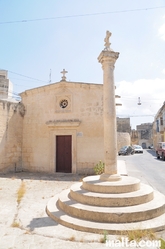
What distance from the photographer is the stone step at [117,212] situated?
377 centimetres

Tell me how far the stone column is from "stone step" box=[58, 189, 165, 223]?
119 centimetres

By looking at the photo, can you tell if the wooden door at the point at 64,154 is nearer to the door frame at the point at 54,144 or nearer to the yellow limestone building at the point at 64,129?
the yellow limestone building at the point at 64,129

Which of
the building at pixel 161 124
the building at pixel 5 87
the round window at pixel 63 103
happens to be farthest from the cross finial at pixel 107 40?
the building at pixel 161 124

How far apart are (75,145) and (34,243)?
6.84 metres

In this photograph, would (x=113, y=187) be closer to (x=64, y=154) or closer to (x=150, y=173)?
(x=64, y=154)

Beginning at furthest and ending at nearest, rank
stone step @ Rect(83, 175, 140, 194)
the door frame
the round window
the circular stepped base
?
the round window
the door frame
stone step @ Rect(83, 175, 140, 194)
the circular stepped base

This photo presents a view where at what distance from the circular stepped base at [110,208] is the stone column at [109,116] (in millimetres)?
595

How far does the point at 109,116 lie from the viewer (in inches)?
218

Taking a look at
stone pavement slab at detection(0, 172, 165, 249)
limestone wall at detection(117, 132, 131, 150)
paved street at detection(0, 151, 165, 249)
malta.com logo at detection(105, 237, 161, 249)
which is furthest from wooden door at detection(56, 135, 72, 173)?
limestone wall at detection(117, 132, 131, 150)

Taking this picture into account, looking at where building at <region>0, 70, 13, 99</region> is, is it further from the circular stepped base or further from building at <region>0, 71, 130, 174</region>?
the circular stepped base

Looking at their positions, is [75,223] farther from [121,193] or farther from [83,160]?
[83,160]

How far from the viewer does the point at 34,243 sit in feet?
10.2

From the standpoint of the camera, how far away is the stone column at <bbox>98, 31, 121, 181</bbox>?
17.6 feet

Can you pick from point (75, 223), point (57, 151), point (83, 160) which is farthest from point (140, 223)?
point (57, 151)
